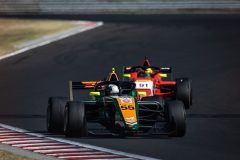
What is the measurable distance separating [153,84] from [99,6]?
2413 centimetres

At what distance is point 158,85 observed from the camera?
22.8 metres

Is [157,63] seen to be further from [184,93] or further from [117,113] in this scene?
[117,113]

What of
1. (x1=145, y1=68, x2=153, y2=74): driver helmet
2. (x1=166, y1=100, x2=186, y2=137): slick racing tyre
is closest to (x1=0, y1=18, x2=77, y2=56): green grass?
(x1=145, y1=68, x2=153, y2=74): driver helmet

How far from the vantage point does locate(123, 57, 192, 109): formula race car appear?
21.8 m

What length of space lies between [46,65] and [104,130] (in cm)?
A: 1199

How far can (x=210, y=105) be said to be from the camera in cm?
2261

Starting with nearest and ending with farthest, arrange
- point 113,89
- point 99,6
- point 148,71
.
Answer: point 113,89 → point 148,71 → point 99,6

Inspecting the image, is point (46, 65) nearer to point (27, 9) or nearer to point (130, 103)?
point (130, 103)

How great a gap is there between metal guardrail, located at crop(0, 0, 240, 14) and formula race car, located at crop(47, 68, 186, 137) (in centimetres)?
2598

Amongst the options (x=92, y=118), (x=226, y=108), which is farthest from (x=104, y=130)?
(x=226, y=108)

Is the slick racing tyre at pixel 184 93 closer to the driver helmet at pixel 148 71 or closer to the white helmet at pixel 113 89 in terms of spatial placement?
the driver helmet at pixel 148 71

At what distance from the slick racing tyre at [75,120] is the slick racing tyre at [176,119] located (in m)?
1.94

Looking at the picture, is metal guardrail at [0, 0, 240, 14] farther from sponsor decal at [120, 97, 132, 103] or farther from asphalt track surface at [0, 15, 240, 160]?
sponsor decal at [120, 97, 132, 103]

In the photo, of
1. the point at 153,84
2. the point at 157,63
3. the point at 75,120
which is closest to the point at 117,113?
the point at 75,120
